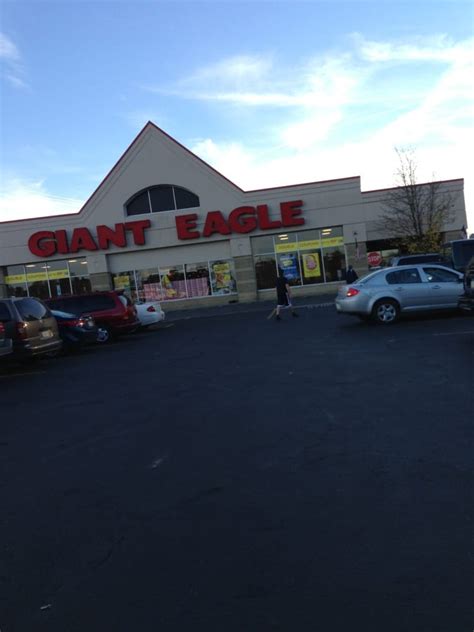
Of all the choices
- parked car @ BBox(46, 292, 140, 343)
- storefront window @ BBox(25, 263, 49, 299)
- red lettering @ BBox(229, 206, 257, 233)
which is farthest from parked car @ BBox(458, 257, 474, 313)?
storefront window @ BBox(25, 263, 49, 299)

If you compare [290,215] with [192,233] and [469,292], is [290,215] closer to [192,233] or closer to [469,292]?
[192,233]

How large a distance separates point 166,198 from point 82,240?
548cm

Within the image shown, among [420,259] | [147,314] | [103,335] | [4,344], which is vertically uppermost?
[420,259]

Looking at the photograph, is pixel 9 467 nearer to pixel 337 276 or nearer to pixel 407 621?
pixel 407 621

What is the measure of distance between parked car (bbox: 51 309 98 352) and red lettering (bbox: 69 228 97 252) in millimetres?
18283

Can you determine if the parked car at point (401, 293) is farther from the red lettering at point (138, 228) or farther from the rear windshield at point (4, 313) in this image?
the red lettering at point (138, 228)

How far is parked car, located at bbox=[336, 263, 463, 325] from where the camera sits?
14969 mm

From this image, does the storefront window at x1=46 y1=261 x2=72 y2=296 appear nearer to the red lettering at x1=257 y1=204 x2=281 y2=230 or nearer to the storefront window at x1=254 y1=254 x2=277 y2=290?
the storefront window at x1=254 y1=254 x2=277 y2=290

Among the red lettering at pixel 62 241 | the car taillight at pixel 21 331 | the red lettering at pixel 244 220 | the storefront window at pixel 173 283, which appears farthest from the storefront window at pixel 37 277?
the car taillight at pixel 21 331

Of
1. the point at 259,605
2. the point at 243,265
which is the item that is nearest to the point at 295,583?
the point at 259,605

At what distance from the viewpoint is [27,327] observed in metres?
12.3

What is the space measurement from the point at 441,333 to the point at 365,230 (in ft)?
69.5

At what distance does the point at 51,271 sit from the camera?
34094mm

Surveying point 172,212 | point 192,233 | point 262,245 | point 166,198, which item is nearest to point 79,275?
point 172,212
